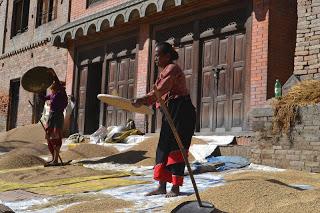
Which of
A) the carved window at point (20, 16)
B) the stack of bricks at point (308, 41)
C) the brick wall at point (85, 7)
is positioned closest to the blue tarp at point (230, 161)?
the stack of bricks at point (308, 41)

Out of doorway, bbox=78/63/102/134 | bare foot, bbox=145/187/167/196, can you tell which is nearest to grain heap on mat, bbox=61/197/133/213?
bare foot, bbox=145/187/167/196

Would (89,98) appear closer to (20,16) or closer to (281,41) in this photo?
(281,41)

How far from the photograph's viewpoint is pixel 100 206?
13.9ft

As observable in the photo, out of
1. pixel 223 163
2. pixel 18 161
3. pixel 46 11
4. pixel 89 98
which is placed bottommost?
pixel 18 161

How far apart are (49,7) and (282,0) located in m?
10.4

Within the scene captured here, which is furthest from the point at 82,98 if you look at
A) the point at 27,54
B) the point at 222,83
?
the point at 222,83

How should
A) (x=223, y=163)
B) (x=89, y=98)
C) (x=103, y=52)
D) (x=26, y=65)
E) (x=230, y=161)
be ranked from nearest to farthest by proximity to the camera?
(x=223, y=163) < (x=230, y=161) < (x=103, y=52) < (x=89, y=98) < (x=26, y=65)

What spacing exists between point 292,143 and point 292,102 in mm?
613

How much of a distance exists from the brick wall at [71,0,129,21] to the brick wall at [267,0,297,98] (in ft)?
16.6

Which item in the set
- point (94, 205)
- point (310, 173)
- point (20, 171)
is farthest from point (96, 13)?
point (94, 205)

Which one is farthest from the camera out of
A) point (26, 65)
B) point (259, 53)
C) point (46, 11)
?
point (26, 65)

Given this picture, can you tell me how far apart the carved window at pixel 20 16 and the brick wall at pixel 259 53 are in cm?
1237

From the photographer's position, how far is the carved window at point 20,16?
750 inches

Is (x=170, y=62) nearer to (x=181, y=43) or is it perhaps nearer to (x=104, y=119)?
(x=181, y=43)
